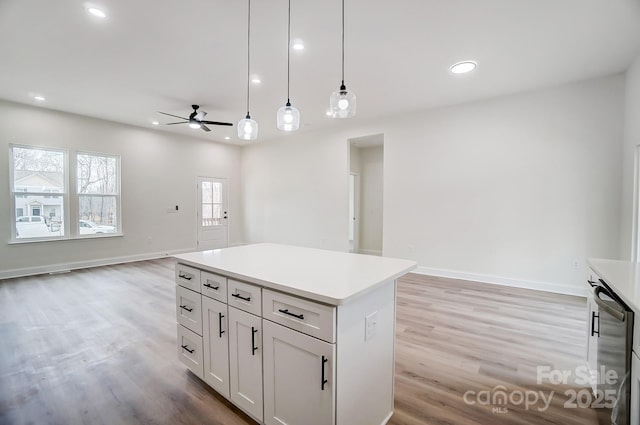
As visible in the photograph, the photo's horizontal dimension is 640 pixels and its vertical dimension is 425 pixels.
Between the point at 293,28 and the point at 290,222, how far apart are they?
492 cm

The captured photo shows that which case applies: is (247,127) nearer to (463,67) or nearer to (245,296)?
(245,296)

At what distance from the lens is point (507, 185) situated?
436 cm

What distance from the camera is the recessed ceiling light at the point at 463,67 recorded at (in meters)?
3.38

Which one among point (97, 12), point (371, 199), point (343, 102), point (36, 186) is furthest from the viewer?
point (371, 199)

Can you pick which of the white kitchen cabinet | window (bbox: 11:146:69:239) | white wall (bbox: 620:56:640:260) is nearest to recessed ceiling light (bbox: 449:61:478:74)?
white wall (bbox: 620:56:640:260)

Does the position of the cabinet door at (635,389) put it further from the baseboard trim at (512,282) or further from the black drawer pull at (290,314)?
the baseboard trim at (512,282)

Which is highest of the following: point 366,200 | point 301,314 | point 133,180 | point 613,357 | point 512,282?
point 133,180

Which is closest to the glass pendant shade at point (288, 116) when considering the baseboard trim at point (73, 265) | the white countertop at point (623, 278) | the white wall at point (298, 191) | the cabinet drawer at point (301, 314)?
the cabinet drawer at point (301, 314)

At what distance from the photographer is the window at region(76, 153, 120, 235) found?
558 centimetres

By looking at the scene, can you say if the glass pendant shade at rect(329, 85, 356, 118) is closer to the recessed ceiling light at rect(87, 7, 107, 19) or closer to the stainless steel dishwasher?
the stainless steel dishwasher

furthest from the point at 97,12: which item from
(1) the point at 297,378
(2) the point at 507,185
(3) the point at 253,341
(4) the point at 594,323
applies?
(2) the point at 507,185

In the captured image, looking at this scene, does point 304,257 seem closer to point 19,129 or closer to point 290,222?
point 290,222

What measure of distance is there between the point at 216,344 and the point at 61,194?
557cm

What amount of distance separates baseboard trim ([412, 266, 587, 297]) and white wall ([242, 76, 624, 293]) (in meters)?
0.02
